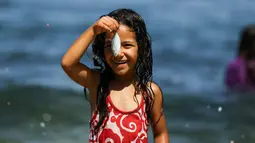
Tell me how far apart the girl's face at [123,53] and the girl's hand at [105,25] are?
4 centimetres

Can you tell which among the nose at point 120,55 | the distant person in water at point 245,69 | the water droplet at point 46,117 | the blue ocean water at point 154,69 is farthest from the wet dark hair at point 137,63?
the water droplet at point 46,117

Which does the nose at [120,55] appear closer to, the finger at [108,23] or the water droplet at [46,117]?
the finger at [108,23]

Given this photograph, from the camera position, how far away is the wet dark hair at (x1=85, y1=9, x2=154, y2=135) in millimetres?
2605

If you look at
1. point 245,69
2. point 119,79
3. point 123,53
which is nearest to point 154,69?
point 245,69

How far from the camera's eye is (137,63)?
2.68 meters

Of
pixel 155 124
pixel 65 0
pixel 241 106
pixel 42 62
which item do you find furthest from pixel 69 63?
pixel 65 0

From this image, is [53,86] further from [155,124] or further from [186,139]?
[155,124]

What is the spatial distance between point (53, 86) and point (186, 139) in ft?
5.11

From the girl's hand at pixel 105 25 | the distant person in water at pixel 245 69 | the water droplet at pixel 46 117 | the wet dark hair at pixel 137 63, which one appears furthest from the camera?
the water droplet at pixel 46 117

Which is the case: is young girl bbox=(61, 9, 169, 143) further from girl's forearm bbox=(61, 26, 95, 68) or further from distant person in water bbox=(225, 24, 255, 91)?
distant person in water bbox=(225, 24, 255, 91)

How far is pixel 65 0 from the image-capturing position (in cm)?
875

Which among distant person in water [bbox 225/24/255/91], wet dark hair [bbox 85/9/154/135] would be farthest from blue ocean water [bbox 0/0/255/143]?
wet dark hair [bbox 85/9/154/135]

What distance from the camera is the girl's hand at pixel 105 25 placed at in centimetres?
249

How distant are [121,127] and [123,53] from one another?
0.91 ft
